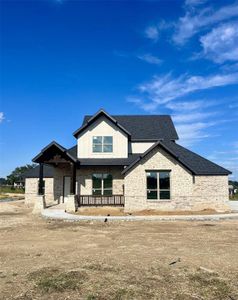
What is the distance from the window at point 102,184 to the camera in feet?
86.3

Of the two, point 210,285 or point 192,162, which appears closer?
point 210,285

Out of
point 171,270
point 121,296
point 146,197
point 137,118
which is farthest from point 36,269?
point 137,118

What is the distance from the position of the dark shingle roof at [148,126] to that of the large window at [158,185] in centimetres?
661

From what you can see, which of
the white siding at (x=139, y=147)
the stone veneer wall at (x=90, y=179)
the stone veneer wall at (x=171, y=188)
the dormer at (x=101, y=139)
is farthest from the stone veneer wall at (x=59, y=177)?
the stone veneer wall at (x=171, y=188)

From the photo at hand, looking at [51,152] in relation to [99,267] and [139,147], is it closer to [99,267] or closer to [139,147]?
[139,147]

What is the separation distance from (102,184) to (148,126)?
845 centimetres

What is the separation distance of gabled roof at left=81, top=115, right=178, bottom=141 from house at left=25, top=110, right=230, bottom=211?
0.31 feet

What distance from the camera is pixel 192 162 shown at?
25.3 meters

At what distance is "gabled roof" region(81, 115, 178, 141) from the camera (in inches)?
1164

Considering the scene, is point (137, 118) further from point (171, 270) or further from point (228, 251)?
point (171, 270)

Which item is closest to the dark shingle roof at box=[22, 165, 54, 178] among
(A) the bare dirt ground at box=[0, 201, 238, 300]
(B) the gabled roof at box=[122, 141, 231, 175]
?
(B) the gabled roof at box=[122, 141, 231, 175]

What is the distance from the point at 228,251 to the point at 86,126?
727 inches

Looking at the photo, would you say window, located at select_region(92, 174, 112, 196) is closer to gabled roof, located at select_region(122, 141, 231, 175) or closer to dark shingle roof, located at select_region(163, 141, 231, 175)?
gabled roof, located at select_region(122, 141, 231, 175)

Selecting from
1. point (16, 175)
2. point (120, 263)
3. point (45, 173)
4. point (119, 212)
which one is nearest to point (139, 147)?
point (119, 212)
